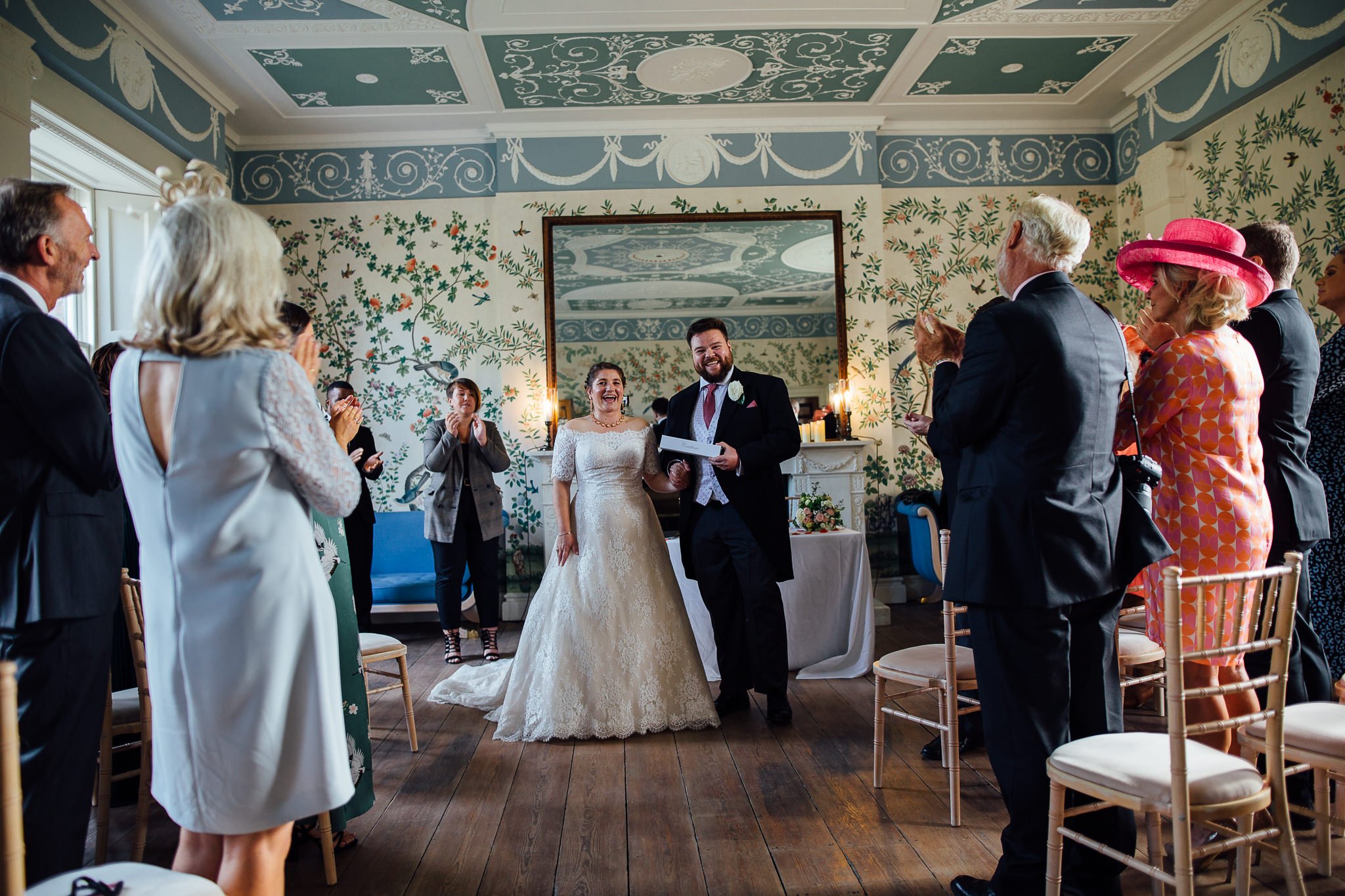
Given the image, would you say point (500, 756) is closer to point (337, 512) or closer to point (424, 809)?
point (424, 809)

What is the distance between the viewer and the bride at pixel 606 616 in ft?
11.4

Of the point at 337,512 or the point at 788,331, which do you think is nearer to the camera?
the point at 337,512

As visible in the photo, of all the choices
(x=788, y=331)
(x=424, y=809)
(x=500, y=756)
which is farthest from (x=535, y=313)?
(x=424, y=809)

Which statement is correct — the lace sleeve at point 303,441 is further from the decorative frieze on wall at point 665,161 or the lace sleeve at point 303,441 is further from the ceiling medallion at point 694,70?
the decorative frieze on wall at point 665,161

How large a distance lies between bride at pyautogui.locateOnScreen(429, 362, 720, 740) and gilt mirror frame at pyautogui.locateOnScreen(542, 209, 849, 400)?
257 centimetres

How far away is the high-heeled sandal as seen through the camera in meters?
4.95

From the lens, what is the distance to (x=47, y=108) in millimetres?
4008

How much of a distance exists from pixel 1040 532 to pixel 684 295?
478 cm

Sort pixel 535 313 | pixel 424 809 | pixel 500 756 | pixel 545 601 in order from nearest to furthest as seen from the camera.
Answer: pixel 424 809 < pixel 500 756 < pixel 545 601 < pixel 535 313

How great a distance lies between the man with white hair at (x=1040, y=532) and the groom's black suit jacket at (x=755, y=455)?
1676 millimetres

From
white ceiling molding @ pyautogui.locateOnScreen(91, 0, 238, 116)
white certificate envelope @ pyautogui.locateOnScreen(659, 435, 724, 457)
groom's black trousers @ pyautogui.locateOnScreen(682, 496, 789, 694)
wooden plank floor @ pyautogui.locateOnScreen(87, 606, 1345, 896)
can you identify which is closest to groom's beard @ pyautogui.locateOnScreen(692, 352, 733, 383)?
white certificate envelope @ pyautogui.locateOnScreen(659, 435, 724, 457)

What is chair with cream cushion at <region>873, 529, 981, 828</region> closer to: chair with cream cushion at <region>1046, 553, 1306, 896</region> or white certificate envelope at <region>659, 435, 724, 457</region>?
chair with cream cushion at <region>1046, 553, 1306, 896</region>

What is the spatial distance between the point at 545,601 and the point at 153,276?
97.4 inches

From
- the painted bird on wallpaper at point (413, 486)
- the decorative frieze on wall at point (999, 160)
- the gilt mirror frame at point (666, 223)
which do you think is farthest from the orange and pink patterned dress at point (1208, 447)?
the painted bird on wallpaper at point (413, 486)
